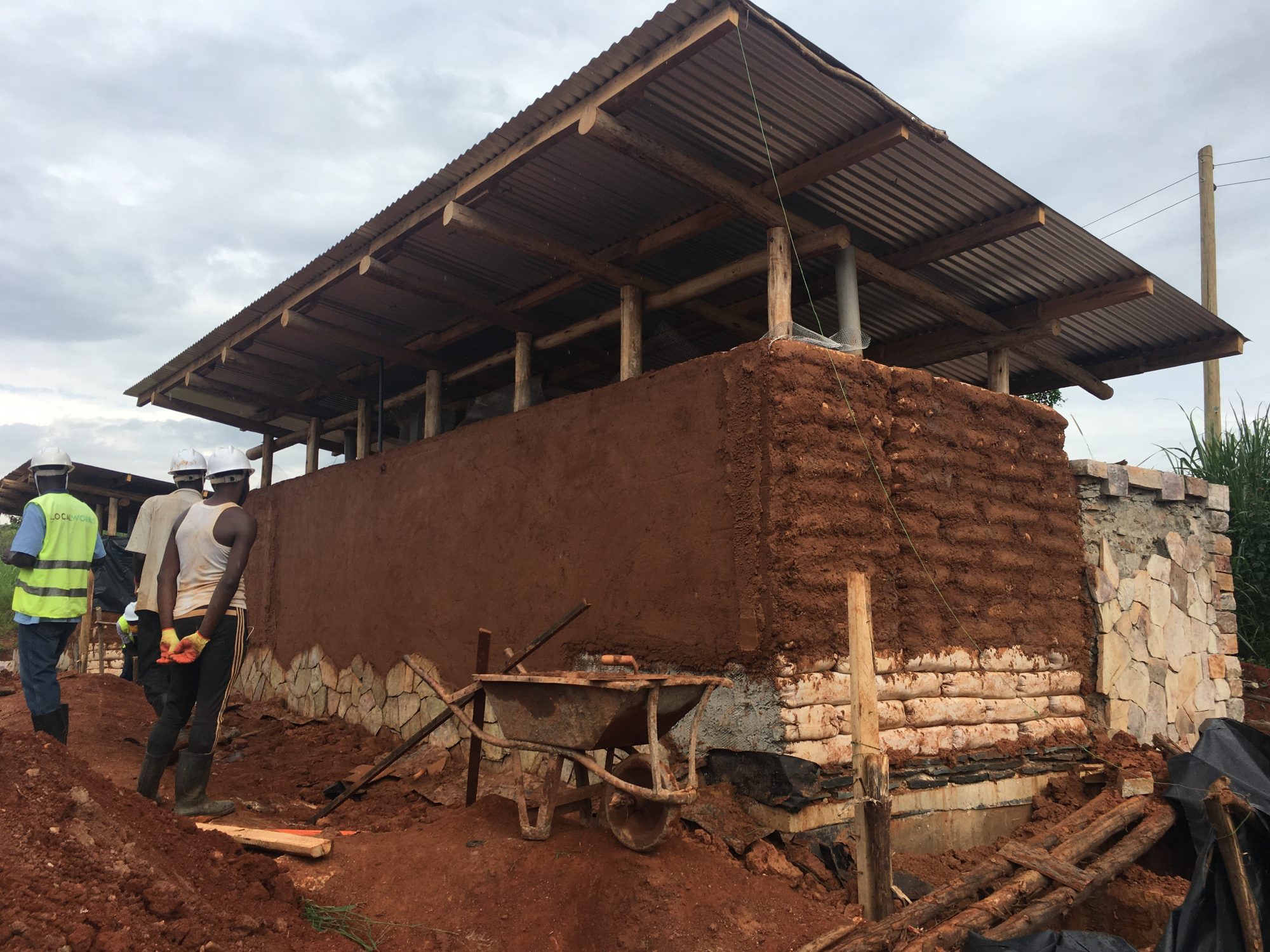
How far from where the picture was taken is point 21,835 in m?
3.02

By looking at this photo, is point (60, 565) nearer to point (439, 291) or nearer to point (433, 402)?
point (439, 291)

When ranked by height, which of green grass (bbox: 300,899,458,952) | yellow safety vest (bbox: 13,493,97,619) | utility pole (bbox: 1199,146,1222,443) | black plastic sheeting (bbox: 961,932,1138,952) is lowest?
A: black plastic sheeting (bbox: 961,932,1138,952)

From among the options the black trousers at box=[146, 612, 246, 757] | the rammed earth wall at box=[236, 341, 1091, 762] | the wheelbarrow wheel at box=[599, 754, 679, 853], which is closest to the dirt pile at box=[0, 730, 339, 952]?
the black trousers at box=[146, 612, 246, 757]

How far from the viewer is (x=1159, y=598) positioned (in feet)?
23.9

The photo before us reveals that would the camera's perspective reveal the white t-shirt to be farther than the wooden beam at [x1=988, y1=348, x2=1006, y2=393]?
No

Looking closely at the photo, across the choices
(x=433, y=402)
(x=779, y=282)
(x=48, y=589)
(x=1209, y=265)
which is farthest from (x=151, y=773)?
(x=1209, y=265)

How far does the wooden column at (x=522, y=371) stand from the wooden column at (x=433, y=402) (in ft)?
4.55

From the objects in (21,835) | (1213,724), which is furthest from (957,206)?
(21,835)

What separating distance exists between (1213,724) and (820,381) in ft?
10.3

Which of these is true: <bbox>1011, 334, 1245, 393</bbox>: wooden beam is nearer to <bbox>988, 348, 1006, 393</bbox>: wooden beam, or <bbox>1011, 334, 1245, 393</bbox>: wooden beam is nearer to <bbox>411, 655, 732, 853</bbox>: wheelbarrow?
<bbox>988, 348, 1006, 393</bbox>: wooden beam

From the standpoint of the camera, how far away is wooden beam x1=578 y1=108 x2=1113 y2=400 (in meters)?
5.04

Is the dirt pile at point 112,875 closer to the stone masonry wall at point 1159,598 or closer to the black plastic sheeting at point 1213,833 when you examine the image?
the black plastic sheeting at point 1213,833

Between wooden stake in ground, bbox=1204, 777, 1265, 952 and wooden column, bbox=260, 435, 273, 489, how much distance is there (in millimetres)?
11072

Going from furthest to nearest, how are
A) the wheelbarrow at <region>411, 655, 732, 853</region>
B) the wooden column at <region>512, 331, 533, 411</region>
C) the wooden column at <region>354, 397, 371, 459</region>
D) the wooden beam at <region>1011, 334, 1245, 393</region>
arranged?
the wooden column at <region>354, 397, 371, 459</region> → the wooden beam at <region>1011, 334, 1245, 393</region> → the wooden column at <region>512, 331, 533, 411</region> → the wheelbarrow at <region>411, 655, 732, 853</region>
